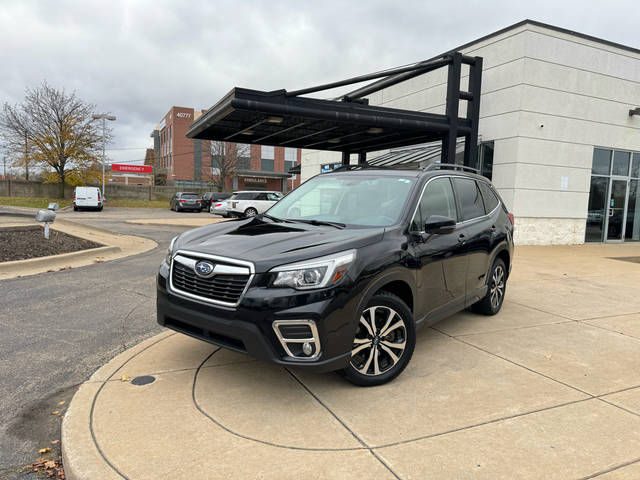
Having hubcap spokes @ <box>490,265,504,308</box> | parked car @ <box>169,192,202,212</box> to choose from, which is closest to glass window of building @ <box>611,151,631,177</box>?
hubcap spokes @ <box>490,265,504,308</box>

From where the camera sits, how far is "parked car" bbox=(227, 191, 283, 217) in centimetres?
2361

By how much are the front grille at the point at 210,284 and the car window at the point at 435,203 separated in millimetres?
1623

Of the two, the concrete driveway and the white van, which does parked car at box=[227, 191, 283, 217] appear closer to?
the white van

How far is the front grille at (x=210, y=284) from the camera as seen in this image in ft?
10.0

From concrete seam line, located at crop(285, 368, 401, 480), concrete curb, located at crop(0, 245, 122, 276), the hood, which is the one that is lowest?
concrete seam line, located at crop(285, 368, 401, 480)

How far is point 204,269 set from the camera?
3203mm

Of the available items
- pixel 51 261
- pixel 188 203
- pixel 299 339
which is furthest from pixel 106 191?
pixel 299 339

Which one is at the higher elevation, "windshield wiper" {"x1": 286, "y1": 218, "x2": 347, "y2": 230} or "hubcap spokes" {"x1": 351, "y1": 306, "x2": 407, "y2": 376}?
"windshield wiper" {"x1": 286, "y1": 218, "x2": 347, "y2": 230}

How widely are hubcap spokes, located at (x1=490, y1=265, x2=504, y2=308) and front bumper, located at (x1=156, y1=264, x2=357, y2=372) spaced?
3108 mm

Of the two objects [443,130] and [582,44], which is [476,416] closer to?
[443,130]

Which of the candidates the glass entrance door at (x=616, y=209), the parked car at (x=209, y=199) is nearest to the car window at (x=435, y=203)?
the glass entrance door at (x=616, y=209)

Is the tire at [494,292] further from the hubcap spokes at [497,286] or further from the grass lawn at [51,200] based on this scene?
the grass lawn at [51,200]

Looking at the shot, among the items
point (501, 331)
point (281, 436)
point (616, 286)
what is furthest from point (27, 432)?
point (616, 286)

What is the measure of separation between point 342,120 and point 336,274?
6.06 m
